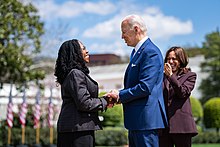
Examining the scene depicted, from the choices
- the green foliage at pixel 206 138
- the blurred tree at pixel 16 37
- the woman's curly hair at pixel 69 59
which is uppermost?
the blurred tree at pixel 16 37

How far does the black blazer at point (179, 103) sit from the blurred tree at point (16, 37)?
396 inches

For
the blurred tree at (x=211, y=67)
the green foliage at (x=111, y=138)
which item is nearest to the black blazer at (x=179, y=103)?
the green foliage at (x=111, y=138)

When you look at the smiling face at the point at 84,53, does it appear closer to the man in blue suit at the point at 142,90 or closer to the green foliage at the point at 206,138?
the man in blue suit at the point at 142,90

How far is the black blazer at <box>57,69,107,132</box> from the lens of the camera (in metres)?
4.88

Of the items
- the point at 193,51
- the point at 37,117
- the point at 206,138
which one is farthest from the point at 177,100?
the point at 193,51

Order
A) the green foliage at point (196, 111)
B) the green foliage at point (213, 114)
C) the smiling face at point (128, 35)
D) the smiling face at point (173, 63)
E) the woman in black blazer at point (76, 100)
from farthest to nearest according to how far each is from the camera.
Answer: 1. the green foliage at point (196, 111)
2. the green foliage at point (213, 114)
3. the smiling face at point (173, 63)
4. the woman in black blazer at point (76, 100)
5. the smiling face at point (128, 35)

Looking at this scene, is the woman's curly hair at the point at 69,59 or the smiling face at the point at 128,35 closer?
the smiling face at the point at 128,35

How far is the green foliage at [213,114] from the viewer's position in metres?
23.3

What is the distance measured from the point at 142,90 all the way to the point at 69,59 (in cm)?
90

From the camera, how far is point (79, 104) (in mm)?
4852

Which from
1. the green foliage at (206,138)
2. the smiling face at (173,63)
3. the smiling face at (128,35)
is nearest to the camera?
the smiling face at (128,35)

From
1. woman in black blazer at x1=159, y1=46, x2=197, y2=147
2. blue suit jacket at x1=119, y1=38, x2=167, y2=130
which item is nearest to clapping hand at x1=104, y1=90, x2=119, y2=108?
blue suit jacket at x1=119, y1=38, x2=167, y2=130

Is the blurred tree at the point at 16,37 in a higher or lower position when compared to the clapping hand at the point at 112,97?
higher

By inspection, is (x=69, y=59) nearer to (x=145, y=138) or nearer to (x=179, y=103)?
(x=145, y=138)
